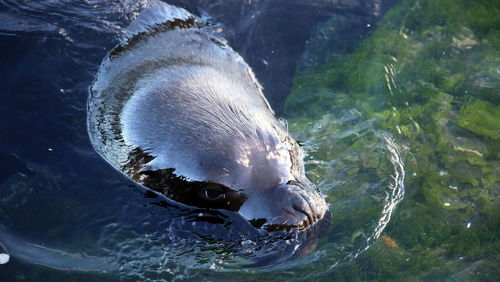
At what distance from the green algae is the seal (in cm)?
70

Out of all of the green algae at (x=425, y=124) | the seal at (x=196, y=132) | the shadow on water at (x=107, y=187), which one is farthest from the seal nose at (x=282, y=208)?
the green algae at (x=425, y=124)

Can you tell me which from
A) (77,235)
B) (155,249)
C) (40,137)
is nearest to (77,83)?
(40,137)

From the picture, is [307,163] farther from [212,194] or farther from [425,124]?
[425,124]

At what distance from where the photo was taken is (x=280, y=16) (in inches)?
260

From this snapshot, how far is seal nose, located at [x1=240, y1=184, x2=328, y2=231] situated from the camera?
4.18 metres

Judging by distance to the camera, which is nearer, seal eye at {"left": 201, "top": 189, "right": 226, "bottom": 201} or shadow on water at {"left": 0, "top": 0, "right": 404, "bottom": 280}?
seal eye at {"left": 201, "top": 189, "right": 226, "bottom": 201}

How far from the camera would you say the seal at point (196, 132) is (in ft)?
14.0

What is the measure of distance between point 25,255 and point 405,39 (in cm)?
473

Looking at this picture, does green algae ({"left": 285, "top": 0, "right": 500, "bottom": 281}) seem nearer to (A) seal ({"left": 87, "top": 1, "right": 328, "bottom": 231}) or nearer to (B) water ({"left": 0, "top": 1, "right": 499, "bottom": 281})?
(B) water ({"left": 0, "top": 1, "right": 499, "bottom": 281})

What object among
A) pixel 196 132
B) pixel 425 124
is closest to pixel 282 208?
pixel 196 132

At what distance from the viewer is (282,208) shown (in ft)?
13.7

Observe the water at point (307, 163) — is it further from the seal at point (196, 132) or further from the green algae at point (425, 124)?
the seal at point (196, 132)

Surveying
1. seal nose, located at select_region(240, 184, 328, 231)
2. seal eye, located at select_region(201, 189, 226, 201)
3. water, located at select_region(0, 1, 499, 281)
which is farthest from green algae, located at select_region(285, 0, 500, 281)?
seal eye, located at select_region(201, 189, 226, 201)

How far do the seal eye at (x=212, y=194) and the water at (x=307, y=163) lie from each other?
169mm
